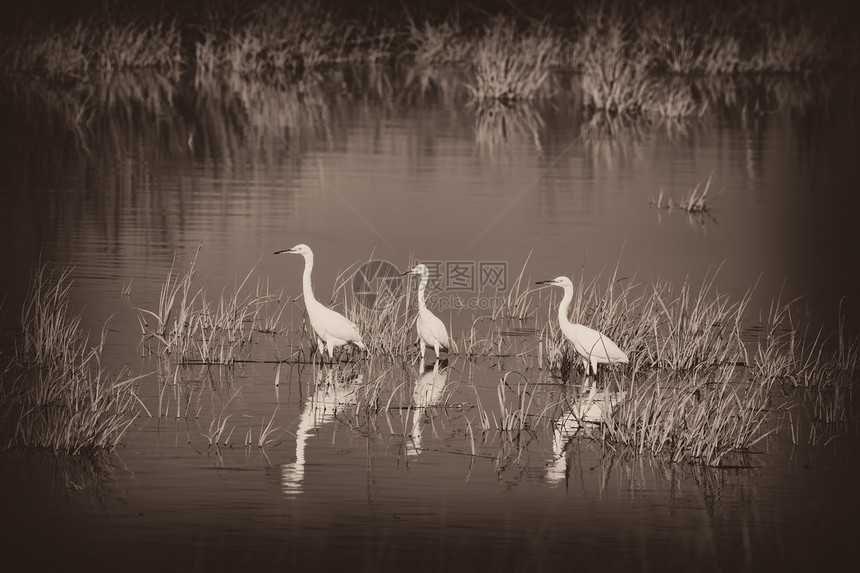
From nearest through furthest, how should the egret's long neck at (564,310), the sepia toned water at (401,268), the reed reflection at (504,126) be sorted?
1. the sepia toned water at (401,268)
2. the egret's long neck at (564,310)
3. the reed reflection at (504,126)

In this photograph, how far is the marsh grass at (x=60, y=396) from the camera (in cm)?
937

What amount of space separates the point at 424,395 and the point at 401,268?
15.9 ft

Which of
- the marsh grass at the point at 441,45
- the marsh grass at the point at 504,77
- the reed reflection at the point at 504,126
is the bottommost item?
the reed reflection at the point at 504,126

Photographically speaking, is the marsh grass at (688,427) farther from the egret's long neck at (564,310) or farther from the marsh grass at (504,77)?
the marsh grass at (504,77)

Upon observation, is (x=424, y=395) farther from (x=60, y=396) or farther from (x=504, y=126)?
(x=504, y=126)

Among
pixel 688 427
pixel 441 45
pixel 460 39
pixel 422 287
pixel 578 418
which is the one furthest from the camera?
pixel 460 39

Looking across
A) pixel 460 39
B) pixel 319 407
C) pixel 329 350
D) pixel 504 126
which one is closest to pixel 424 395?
pixel 319 407

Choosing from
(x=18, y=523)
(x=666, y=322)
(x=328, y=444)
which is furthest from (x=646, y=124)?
(x=18, y=523)

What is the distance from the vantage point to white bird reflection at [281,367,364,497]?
9.09 metres

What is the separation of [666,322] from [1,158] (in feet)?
43.9

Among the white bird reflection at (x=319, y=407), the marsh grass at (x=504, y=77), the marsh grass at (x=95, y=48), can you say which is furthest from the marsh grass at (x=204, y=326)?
the marsh grass at (x=95, y=48)

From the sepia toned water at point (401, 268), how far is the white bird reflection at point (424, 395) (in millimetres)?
33

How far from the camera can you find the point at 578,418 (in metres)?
10.6

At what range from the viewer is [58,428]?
9.44 m
